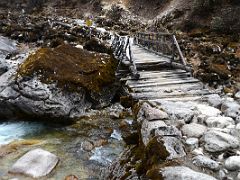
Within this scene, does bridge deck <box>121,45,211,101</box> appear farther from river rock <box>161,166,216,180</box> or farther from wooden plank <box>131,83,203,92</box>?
river rock <box>161,166,216,180</box>

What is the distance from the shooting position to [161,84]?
10.3 metres

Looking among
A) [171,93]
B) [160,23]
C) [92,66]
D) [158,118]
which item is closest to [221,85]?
[171,93]

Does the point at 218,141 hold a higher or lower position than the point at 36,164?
higher

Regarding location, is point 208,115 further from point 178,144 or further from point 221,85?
point 221,85

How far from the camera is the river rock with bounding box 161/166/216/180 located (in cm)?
436

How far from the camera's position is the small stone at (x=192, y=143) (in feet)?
17.9

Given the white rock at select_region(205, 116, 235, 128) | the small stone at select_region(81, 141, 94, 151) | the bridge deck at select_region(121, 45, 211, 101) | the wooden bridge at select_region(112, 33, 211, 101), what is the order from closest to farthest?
the white rock at select_region(205, 116, 235, 128), the small stone at select_region(81, 141, 94, 151), the bridge deck at select_region(121, 45, 211, 101), the wooden bridge at select_region(112, 33, 211, 101)

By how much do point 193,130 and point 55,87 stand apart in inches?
190

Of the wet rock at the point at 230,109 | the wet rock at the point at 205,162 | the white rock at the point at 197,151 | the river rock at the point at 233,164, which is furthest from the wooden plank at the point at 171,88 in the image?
the river rock at the point at 233,164

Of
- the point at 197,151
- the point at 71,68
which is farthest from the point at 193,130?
the point at 71,68

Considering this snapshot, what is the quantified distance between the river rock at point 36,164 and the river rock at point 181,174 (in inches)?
117

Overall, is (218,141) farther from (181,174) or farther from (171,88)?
(171,88)

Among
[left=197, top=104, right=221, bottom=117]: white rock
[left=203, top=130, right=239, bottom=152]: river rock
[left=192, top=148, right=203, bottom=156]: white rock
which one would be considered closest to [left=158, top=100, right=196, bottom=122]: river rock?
[left=197, top=104, right=221, bottom=117]: white rock

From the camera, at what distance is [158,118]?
6551 millimetres
